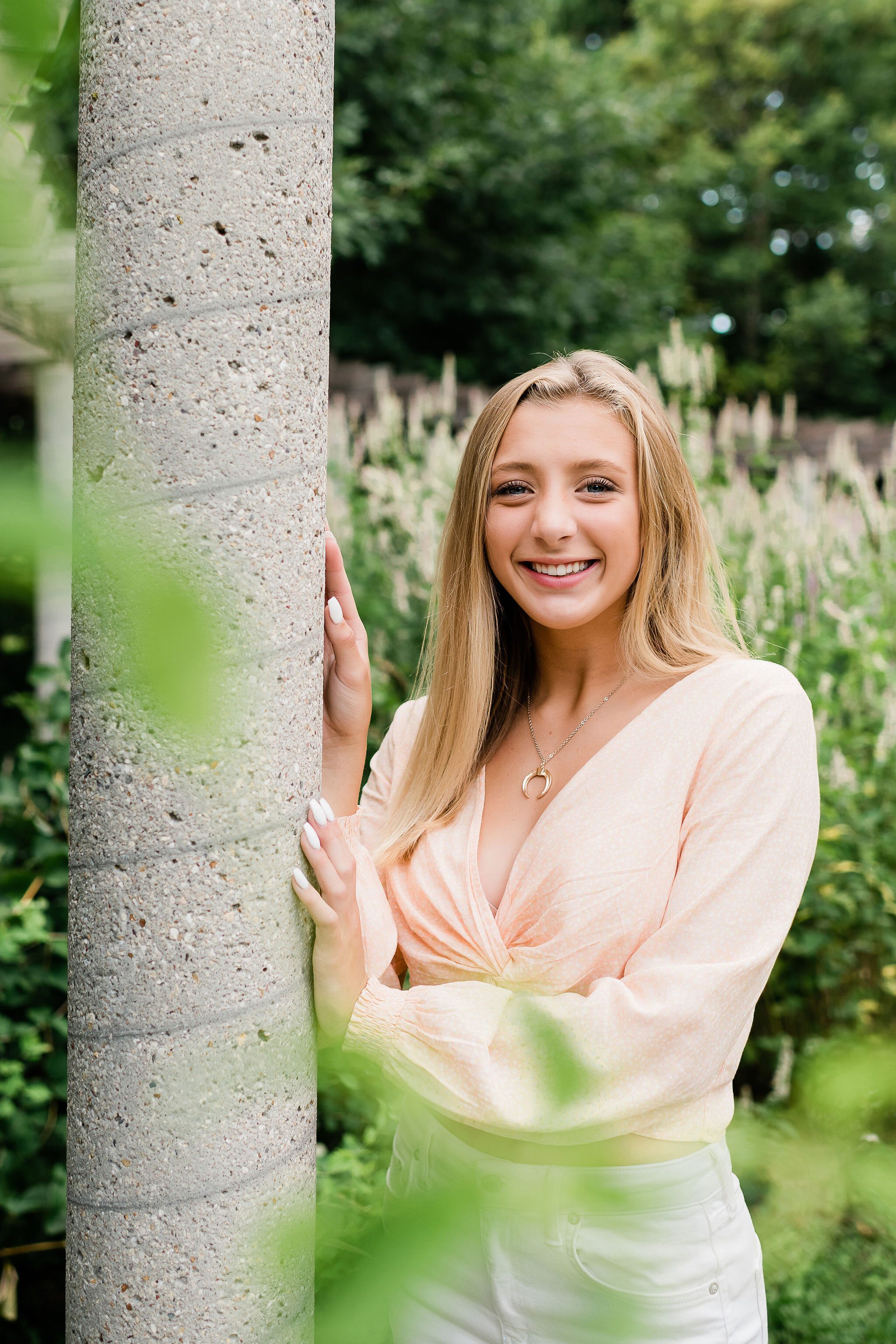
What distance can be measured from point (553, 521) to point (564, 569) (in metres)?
0.09

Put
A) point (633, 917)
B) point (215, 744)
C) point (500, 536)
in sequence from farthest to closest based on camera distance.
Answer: point (500, 536)
point (633, 917)
point (215, 744)

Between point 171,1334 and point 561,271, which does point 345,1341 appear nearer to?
point 171,1334

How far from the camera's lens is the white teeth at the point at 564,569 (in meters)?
1.66

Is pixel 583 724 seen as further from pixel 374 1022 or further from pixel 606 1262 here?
pixel 606 1262

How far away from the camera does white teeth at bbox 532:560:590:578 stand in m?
1.66

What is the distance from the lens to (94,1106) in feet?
3.43

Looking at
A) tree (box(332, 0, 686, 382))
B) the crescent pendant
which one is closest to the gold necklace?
the crescent pendant

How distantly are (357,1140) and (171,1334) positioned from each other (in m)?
2.16

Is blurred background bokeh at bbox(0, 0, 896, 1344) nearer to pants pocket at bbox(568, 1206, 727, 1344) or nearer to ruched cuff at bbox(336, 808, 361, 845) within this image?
pants pocket at bbox(568, 1206, 727, 1344)

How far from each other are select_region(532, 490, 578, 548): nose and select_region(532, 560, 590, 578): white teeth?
0.04m

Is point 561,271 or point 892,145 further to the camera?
point 892,145

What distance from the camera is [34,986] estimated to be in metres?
2.69

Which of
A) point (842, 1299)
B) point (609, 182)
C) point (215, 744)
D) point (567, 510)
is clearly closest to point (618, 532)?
point (567, 510)

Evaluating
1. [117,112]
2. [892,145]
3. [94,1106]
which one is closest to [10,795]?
[94,1106]
